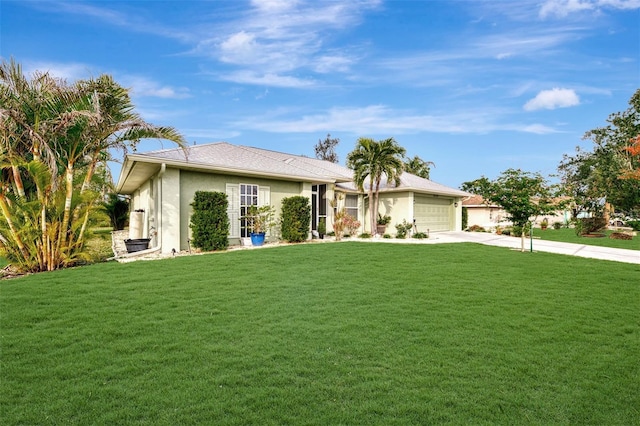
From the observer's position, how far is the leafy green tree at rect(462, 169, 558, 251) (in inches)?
520

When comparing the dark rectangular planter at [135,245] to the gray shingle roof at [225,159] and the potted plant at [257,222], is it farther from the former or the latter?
the potted plant at [257,222]

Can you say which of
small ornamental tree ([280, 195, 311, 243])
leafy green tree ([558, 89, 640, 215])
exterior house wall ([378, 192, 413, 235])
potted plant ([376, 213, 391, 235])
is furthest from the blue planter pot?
leafy green tree ([558, 89, 640, 215])

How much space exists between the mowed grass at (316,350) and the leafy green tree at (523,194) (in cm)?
576

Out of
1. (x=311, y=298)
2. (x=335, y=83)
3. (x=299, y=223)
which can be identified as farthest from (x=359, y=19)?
(x=311, y=298)

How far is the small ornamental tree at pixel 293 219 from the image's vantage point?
15016 mm

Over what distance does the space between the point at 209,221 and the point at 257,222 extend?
2124mm

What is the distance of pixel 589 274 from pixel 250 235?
10.7 meters

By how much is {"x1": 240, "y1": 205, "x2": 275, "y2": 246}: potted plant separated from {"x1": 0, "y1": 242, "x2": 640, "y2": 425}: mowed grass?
578cm

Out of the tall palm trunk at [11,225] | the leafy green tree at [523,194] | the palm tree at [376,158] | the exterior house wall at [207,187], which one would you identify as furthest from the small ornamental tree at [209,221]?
the leafy green tree at [523,194]

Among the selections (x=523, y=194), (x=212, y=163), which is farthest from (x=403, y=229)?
(x=212, y=163)

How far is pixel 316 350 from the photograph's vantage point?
400cm

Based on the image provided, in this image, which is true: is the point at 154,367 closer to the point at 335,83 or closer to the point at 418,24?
the point at 418,24

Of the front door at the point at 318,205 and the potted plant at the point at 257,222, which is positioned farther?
the front door at the point at 318,205

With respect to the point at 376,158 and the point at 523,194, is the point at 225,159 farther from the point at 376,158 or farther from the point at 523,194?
the point at 523,194
